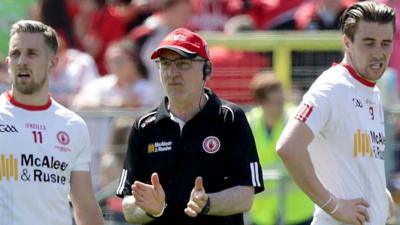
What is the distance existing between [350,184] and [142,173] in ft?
4.04

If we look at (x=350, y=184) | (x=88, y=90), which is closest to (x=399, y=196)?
(x=350, y=184)

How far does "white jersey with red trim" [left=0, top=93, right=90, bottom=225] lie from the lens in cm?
802

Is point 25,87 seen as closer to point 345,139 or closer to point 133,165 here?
point 133,165

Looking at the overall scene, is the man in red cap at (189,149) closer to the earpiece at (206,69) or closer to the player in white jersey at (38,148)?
the earpiece at (206,69)

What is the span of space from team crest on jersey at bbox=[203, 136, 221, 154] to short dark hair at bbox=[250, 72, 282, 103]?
13.1 ft

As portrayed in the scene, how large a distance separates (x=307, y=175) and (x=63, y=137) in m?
1.47

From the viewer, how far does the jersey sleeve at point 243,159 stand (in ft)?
26.5

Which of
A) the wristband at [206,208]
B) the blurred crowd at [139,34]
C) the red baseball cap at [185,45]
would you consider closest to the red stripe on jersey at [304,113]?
the red baseball cap at [185,45]

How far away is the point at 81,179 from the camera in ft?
Result: 27.3

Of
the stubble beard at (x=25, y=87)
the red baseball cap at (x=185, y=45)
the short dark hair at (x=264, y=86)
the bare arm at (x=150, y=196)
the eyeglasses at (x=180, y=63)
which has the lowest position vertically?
the short dark hair at (x=264, y=86)

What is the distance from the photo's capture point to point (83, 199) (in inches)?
328

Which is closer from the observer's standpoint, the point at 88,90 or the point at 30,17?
the point at 88,90

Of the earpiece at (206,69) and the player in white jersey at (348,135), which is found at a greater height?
the earpiece at (206,69)

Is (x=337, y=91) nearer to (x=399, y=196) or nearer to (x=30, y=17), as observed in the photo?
(x=399, y=196)
